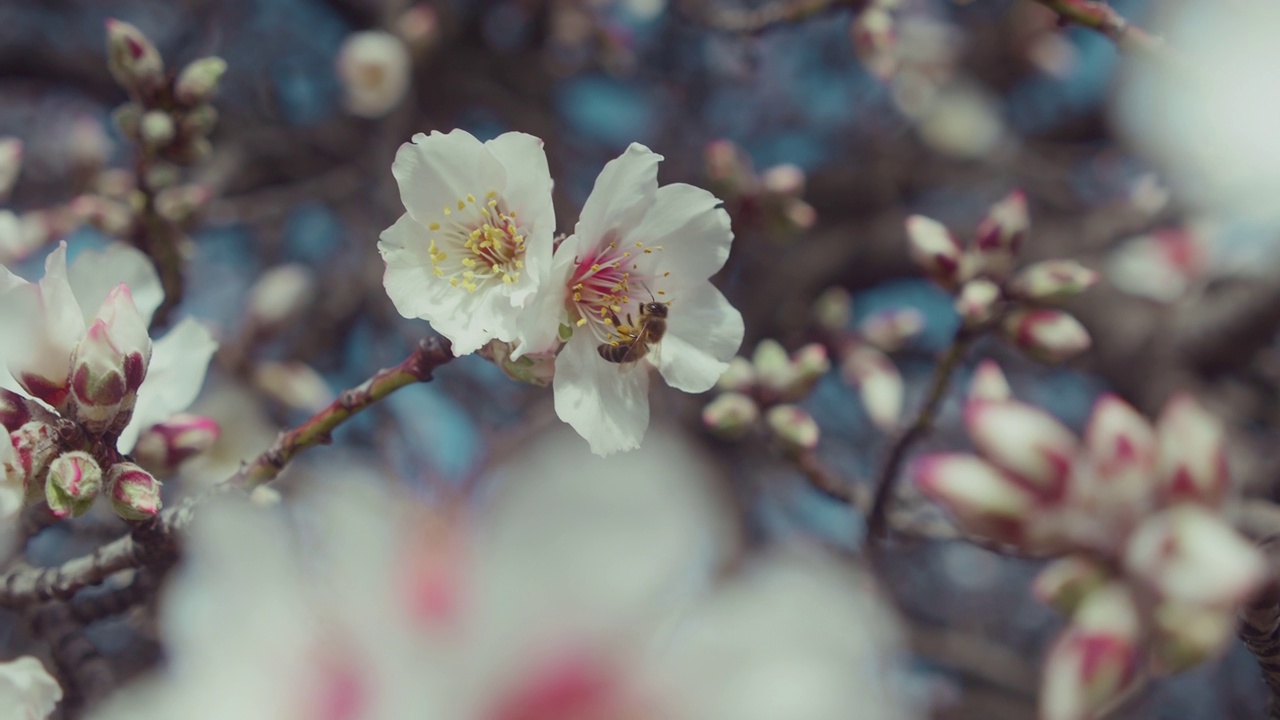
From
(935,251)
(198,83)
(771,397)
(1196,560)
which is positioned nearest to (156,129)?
(198,83)

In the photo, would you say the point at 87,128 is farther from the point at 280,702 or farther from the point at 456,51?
the point at 280,702

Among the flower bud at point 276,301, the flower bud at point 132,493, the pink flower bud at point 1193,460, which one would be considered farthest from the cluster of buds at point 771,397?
the flower bud at point 276,301

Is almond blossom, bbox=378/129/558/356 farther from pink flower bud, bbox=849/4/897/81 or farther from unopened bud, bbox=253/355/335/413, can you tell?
pink flower bud, bbox=849/4/897/81

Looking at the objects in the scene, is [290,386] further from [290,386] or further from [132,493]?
[132,493]

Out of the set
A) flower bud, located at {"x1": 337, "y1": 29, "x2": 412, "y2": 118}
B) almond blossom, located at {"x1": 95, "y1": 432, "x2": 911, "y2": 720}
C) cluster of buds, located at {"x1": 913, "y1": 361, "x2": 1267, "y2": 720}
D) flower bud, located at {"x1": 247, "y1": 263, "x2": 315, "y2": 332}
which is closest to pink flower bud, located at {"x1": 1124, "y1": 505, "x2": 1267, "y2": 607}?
cluster of buds, located at {"x1": 913, "y1": 361, "x2": 1267, "y2": 720}

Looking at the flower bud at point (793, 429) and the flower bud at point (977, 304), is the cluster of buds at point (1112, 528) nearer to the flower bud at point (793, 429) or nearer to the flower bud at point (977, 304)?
the flower bud at point (977, 304)
